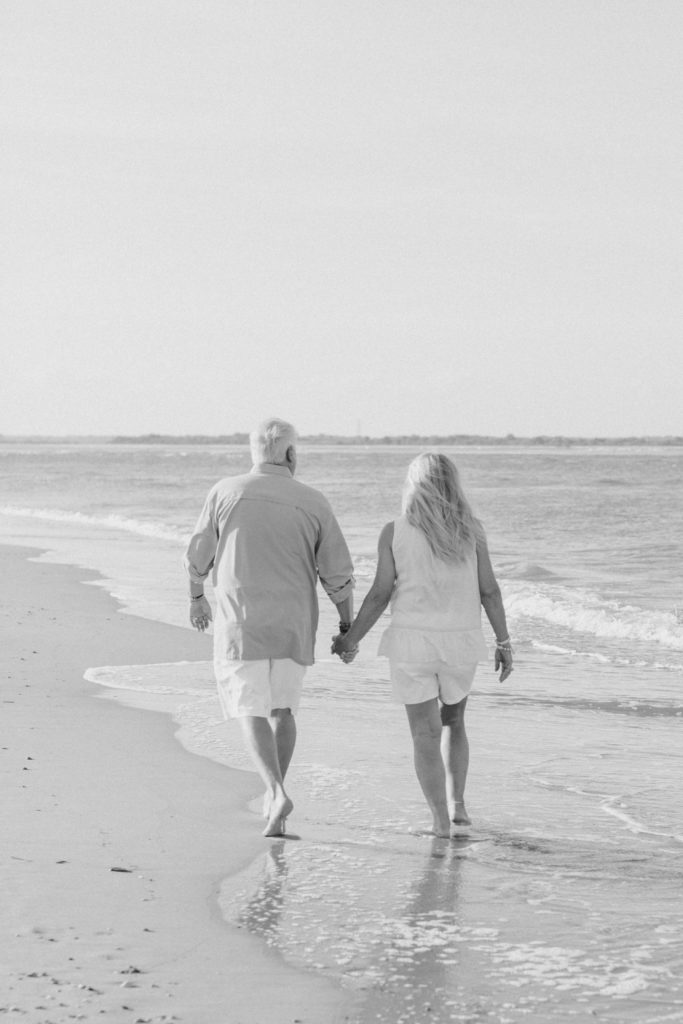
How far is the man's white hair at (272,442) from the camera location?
5059 millimetres

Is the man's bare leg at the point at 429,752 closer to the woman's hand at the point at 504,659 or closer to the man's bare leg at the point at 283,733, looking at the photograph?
the woman's hand at the point at 504,659

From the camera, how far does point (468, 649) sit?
4895mm

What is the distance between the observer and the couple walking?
4887 mm

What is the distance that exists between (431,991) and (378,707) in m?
4.12

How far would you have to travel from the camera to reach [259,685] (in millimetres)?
4938

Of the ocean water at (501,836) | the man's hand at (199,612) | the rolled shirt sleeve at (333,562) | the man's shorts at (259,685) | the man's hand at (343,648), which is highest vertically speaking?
the rolled shirt sleeve at (333,562)

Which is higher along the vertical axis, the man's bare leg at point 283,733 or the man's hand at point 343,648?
the man's hand at point 343,648

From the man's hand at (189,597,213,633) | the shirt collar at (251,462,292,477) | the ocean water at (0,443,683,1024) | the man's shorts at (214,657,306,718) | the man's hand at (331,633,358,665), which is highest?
the shirt collar at (251,462,292,477)

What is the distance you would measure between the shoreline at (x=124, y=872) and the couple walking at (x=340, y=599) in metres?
0.50

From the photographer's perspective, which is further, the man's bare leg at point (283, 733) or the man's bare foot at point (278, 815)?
the man's bare leg at point (283, 733)

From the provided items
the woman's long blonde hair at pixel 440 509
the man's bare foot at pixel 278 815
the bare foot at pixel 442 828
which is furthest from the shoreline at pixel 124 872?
the woman's long blonde hair at pixel 440 509

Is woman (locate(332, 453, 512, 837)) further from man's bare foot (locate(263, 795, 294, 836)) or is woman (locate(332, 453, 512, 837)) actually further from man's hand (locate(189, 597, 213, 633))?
man's hand (locate(189, 597, 213, 633))

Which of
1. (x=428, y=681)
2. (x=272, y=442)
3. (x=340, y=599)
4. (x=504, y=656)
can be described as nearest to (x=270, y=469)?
(x=272, y=442)

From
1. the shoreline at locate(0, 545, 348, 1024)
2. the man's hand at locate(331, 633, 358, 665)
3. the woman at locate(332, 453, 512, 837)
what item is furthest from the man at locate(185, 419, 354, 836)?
the shoreline at locate(0, 545, 348, 1024)
